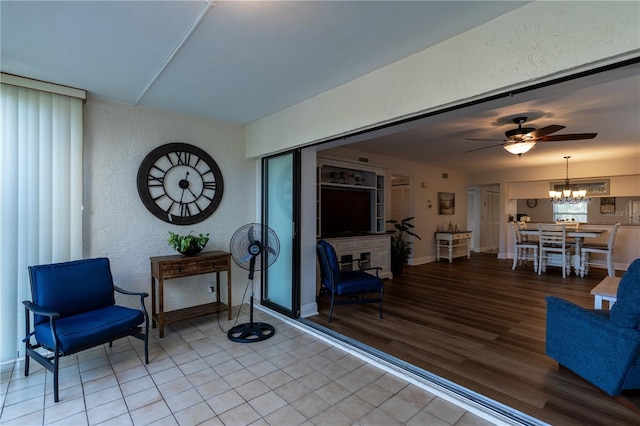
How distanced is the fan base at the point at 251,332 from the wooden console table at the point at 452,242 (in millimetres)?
5476

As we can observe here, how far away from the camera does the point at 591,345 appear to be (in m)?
2.07

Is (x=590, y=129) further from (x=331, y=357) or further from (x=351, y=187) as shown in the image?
(x=331, y=357)

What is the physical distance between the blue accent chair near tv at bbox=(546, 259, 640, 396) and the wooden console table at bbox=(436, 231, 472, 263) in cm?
512

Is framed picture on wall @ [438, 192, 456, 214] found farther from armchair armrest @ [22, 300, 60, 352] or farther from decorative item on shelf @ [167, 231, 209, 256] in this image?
armchair armrest @ [22, 300, 60, 352]

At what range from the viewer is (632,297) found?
1.85 m

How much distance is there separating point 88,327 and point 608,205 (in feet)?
35.0

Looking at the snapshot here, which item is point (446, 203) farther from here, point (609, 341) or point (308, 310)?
point (609, 341)

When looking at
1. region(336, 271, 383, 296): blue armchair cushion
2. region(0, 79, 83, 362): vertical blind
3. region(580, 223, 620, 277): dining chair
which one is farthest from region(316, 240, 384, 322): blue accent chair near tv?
region(580, 223, 620, 277): dining chair

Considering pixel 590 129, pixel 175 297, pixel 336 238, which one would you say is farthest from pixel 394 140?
pixel 175 297

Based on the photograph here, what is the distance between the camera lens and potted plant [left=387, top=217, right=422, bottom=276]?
5852 millimetres

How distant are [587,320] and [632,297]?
1.14 ft

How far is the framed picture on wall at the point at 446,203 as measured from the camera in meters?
7.72

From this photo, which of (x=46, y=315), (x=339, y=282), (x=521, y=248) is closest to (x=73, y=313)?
(x=46, y=315)

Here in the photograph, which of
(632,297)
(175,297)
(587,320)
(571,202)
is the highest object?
(571,202)
